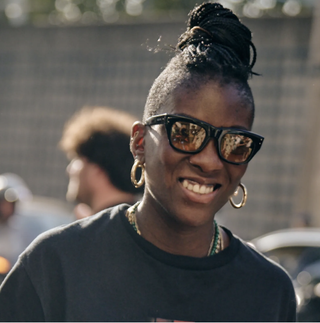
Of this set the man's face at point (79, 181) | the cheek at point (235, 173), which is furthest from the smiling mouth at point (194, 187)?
the man's face at point (79, 181)

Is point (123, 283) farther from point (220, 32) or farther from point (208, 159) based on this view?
point (220, 32)

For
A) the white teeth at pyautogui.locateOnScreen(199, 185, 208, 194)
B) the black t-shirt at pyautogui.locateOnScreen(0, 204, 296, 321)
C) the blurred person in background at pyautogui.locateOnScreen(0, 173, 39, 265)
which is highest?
the white teeth at pyautogui.locateOnScreen(199, 185, 208, 194)

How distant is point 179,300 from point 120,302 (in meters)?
0.20

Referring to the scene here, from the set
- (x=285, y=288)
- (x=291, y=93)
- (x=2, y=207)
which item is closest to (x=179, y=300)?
(x=285, y=288)

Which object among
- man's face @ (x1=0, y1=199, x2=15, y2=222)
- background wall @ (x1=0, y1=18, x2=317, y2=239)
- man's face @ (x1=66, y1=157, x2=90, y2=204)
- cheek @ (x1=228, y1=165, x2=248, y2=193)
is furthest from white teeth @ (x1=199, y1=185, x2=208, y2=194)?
background wall @ (x1=0, y1=18, x2=317, y2=239)

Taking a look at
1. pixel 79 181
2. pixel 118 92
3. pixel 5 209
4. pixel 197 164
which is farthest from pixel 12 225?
pixel 118 92

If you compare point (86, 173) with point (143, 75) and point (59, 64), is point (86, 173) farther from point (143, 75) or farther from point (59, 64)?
point (59, 64)

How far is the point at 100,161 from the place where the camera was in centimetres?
380

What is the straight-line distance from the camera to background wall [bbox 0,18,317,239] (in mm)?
12555

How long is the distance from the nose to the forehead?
8 cm

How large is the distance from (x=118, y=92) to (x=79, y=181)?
10621mm

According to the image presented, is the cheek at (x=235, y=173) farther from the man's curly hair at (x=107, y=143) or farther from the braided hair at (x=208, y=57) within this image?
the man's curly hair at (x=107, y=143)

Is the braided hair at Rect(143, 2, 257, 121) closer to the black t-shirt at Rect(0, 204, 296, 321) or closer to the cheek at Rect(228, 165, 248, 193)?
the cheek at Rect(228, 165, 248, 193)

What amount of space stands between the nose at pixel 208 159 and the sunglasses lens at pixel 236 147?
27 millimetres
